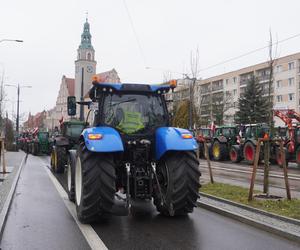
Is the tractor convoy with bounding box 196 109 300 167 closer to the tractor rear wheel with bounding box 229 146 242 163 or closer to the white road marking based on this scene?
the tractor rear wheel with bounding box 229 146 242 163

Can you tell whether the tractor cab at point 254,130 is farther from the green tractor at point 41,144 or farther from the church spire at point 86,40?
the church spire at point 86,40

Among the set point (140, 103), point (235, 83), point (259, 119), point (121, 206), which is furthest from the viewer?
point (235, 83)

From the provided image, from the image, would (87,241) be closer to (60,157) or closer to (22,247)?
(22,247)

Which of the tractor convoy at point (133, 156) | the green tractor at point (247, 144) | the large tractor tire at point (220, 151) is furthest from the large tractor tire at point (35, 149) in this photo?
the tractor convoy at point (133, 156)

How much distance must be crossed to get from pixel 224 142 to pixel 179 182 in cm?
2102

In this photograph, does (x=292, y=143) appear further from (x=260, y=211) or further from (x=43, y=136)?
(x=43, y=136)

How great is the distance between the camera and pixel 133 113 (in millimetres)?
8078

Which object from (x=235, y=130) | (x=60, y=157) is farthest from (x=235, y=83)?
(x=60, y=157)

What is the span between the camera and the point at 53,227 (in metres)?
7.11

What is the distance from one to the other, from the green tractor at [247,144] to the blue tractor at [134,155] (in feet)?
54.7

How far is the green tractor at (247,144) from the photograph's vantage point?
24078mm

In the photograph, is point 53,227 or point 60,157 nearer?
point 53,227

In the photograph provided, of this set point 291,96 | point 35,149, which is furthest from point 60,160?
point 291,96

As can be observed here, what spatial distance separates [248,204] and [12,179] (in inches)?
325
